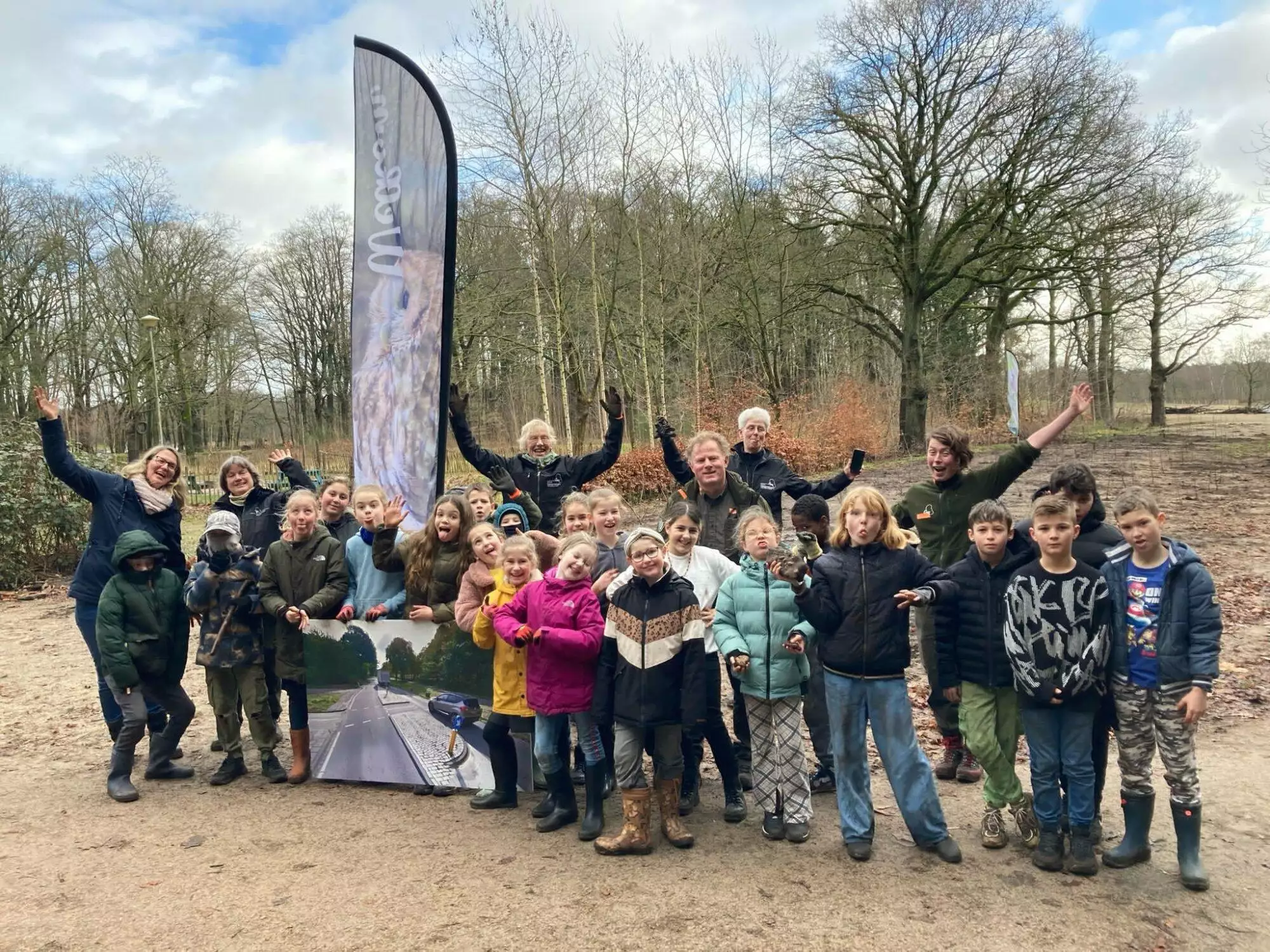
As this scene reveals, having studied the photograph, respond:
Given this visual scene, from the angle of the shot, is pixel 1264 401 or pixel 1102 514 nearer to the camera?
pixel 1102 514

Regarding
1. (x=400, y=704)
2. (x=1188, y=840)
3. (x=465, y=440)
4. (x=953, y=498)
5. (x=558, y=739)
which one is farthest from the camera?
(x=465, y=440)

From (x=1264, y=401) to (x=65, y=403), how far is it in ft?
202

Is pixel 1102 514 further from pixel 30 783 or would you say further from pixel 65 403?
pixel 65 403

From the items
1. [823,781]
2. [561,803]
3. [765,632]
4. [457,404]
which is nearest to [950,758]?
[823,781]

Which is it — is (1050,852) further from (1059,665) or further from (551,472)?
(551,472)

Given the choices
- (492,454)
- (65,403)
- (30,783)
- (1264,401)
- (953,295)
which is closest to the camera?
(30,783)

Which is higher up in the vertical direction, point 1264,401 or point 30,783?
point 1264,401

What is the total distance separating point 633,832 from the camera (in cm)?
398

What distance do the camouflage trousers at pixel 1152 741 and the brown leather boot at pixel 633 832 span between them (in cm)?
213

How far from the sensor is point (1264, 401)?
160 feet

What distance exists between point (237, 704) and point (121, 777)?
73cm

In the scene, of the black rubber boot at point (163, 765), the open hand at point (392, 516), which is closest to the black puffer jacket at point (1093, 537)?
the open hand at point (392, 516)

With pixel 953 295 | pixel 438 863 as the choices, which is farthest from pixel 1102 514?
pixel 953 295

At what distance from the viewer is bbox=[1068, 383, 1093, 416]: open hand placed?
4.61 m
